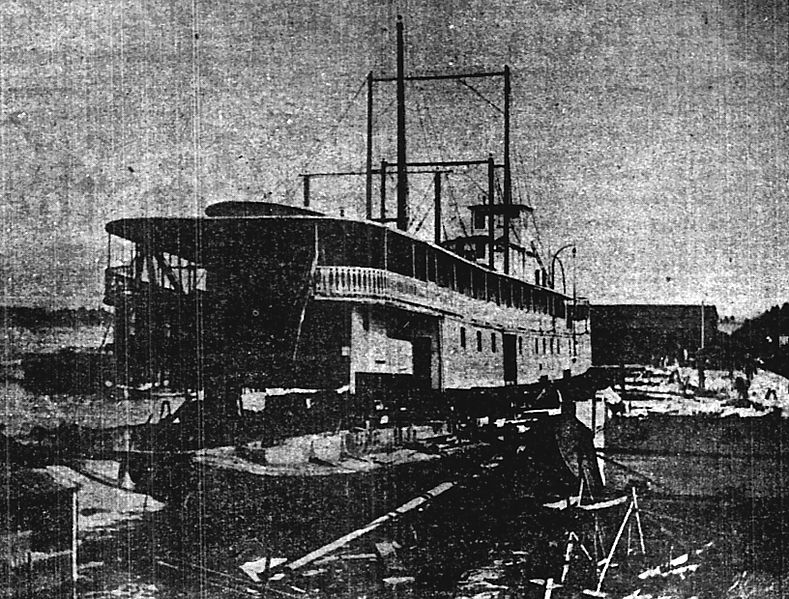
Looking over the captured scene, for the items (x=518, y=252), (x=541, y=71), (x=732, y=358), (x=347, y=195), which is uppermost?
(x=541, y=71)

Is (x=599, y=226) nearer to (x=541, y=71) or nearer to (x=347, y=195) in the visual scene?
(x=541, y=71)

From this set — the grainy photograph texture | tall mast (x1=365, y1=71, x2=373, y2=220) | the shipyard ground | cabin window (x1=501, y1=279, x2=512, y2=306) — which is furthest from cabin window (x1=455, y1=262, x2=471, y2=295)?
the shipyard ground

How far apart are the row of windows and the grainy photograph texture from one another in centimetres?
1

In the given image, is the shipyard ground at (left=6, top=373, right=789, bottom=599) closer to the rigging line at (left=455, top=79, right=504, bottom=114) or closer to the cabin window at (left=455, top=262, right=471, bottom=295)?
the cabin window at (left=455, top=262, right=471, bottom=295)

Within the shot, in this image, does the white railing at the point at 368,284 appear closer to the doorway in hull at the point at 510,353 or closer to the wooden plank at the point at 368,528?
the doorway in hull at the point at 510,353

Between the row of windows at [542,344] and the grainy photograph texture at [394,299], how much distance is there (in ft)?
0.04

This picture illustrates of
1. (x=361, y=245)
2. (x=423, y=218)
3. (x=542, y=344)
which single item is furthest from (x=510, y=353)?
(x=361, y=245)

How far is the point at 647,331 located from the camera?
10.1 ft

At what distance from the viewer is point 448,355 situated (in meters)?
3.08

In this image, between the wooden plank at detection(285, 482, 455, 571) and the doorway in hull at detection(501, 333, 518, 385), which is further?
the doorway in hull at detection(501, 333, 518, 385)

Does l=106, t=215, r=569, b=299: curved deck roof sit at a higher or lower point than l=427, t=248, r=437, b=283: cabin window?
higher

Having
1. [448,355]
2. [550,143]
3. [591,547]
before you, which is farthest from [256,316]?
[591,547]

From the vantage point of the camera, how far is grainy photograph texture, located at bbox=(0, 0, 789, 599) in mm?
2908

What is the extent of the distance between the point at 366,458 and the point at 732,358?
142cm
